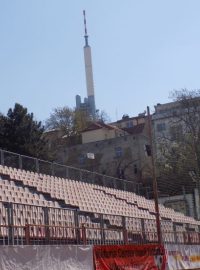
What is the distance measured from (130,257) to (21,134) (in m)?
34.1

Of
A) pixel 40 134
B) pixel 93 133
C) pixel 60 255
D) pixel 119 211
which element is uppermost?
pixel 93 133

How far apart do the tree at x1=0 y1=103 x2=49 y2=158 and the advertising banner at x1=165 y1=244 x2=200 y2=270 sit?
1044 inches

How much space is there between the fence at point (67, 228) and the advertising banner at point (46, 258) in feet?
1.41

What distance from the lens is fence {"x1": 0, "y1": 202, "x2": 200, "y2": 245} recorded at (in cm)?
1566

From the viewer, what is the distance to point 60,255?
16922 millimetres

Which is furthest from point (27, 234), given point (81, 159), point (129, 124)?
point (129, 124)

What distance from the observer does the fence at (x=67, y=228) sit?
1566 centimetres

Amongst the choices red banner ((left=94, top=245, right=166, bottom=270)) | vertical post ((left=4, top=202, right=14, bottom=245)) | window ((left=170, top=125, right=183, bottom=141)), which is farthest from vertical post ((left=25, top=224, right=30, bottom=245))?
window ((left=170, top=125, right=183, bottom=141))

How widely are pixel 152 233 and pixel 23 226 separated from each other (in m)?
10.1

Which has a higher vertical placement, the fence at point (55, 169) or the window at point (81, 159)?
the window at point (81, 159)

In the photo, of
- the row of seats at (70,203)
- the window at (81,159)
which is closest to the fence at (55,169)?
the row of seats at (70,203)

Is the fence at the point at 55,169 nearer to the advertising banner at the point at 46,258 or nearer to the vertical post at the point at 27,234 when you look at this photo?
the advertising banner at the point at 46,258

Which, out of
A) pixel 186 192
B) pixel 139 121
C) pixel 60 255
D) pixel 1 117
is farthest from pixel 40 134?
pixel 139 121

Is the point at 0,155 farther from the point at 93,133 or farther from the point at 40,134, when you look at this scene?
the point at 93,133
